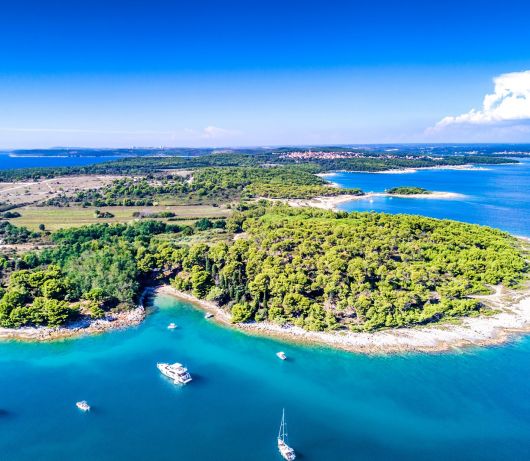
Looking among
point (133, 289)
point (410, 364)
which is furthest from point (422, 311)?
point (133, 289)

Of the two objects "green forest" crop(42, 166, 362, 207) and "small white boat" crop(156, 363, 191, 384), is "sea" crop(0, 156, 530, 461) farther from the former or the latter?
"green forest" crop(42, 166, 362, 207)

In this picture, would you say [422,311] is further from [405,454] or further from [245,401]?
[245,401]

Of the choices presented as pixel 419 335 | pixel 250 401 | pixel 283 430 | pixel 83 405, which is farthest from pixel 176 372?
pixel 419 335

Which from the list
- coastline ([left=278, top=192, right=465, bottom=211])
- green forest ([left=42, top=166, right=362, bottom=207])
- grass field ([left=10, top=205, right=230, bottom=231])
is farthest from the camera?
green forest ([left=42, top=166, right=362, bottom=207])

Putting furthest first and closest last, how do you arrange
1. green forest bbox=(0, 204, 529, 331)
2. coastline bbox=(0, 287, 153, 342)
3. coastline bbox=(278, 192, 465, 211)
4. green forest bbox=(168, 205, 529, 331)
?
coastline bbox=(278, 192, 465, 211) → green forest bbox=(168, 205, 529, 331) → green forest bbox=(0, 204, 529, 331) → coastline bbox=(0, 287, 153, 342)

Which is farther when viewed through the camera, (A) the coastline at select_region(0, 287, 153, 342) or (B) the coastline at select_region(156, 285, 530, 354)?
(A) the coastline at select_region(0, 287, 153, 342)

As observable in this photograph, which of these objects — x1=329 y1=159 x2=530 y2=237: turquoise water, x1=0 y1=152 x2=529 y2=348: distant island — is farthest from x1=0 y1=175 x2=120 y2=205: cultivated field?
x1=329 y1=159 x2=530 y2=237: turquoise water
